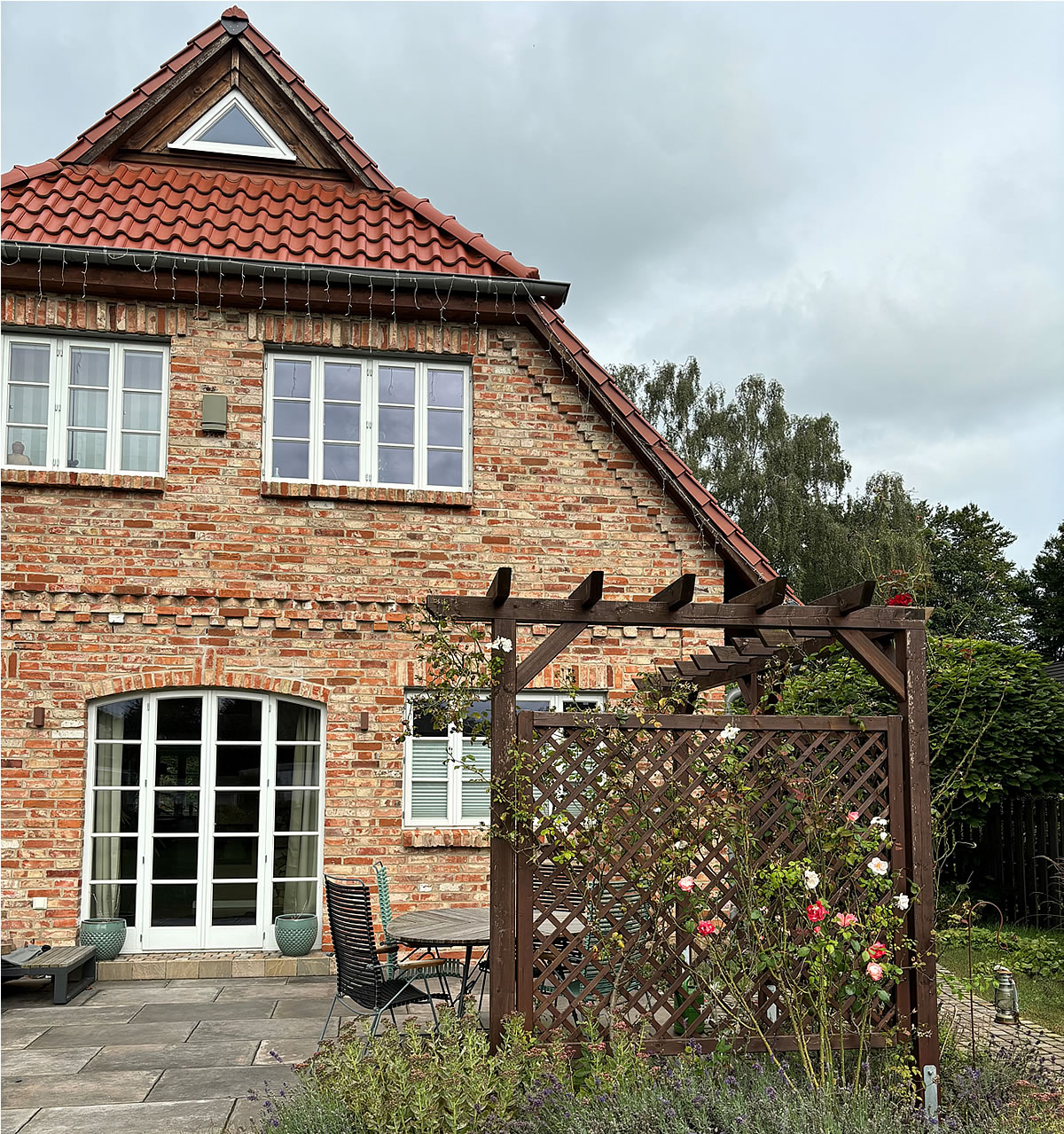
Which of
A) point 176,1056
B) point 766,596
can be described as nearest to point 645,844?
point 766,596

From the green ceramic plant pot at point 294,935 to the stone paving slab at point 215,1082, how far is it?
2.57 m

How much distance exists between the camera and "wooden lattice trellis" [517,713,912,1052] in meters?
4.78

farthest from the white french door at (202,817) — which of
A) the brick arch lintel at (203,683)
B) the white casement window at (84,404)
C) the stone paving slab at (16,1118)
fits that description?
the stone paving slab at (16,1118)


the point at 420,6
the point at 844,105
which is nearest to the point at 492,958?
the point at 844,105

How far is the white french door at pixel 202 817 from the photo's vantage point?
8.53m

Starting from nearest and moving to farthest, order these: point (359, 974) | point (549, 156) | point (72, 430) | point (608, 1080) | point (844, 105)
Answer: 1. point (608, 1080)
2. point (359, 974)
3. point (844, 105)
4. point (72, 430)
5. point (549, 156)

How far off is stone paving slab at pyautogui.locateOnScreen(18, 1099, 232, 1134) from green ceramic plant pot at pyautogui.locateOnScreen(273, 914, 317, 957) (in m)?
3.12

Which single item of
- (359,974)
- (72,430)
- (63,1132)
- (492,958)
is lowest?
(63,1132)

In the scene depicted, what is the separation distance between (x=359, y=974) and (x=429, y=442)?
464cm

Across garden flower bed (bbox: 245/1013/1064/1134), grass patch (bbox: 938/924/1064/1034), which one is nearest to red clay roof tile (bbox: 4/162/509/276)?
garden flower bed (bbox: 245/1013/1064/1134)

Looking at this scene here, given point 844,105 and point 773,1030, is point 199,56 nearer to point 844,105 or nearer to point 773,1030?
point 844,105

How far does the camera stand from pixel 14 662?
842 centimetres

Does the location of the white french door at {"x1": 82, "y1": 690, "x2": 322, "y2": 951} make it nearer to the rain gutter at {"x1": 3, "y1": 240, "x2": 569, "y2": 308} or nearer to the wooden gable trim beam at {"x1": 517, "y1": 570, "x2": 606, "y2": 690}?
the rain gutter at {"x1": 3, "y1": 240, "x2": 569, "y2": 308}

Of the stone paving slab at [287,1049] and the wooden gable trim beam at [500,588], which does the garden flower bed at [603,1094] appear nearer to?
the stone paving slab at [287,1049]
